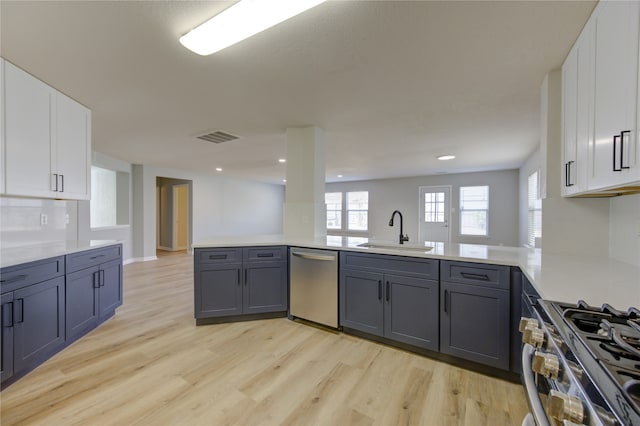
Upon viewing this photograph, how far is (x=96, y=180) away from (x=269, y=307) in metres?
4.70

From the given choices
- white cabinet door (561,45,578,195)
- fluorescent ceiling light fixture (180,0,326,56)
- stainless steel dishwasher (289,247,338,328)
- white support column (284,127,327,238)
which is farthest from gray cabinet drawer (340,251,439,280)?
fluorescent ceiling light fixture (180,0,326,56)

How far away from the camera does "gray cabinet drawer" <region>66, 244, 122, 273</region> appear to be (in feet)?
7.35

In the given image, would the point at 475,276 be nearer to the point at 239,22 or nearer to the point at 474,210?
the point at 239,22

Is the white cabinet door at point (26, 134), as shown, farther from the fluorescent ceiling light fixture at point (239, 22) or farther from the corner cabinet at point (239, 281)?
the fluorescent ceiling light fixture at point (239, 22)

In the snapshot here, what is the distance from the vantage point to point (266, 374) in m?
1.90

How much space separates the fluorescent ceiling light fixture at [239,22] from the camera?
1268 mm

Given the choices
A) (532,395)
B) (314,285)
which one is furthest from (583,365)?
(314,285)

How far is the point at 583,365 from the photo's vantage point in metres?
0.63

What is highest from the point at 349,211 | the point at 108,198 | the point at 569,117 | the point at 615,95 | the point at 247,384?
the point at 569,117

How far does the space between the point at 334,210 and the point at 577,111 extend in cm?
780

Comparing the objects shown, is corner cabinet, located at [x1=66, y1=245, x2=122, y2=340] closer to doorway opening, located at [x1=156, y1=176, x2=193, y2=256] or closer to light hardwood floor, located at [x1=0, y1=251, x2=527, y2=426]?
light hardwood floor, located at [x1=0, y1=251, x2=527, y2=426]

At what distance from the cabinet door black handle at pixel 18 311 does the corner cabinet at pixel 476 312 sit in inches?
115

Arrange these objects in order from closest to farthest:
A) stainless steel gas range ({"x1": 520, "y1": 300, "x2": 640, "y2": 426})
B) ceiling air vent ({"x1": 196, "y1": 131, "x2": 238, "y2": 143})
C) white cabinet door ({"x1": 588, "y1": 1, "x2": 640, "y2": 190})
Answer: stainless steel gas range ({"x1": 520, "y1": 300, "x2": 640, "y2": 426}), white cabinet door ({"x1": 588, "y1": 1, "x2": 640, "y2": 190}), ceiling air vent ({"x1": 196, "y1": 131, "x2": 238, "y2": 143})

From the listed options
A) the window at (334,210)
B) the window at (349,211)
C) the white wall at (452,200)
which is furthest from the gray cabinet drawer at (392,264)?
the window at (334,210)
